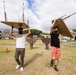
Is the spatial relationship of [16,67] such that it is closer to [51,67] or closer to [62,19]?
[51,67]

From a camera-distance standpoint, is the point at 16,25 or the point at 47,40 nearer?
the point at 16,25

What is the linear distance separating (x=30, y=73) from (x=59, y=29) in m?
2.43

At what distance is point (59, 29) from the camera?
26.2 feet

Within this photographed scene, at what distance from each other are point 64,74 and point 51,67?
996 millimetres

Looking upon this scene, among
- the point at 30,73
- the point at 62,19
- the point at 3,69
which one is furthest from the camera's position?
the point at 3,69

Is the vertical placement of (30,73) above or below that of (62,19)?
below

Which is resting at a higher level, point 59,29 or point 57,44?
point 59,29

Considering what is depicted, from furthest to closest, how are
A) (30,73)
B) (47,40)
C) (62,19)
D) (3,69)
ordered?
(47,40) → (3,69) → (30,73) → (62,19)

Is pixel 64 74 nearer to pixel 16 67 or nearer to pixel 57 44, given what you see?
pixel 57 44

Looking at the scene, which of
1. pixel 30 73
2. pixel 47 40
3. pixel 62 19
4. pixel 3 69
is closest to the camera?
pixel 62 19

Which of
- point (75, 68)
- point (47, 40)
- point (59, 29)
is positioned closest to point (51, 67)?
point (75, 68)

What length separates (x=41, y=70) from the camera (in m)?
7.95

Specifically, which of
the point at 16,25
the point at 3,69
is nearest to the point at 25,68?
the point at 3,69

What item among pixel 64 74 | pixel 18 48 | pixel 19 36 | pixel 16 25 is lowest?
pixel 64 74
